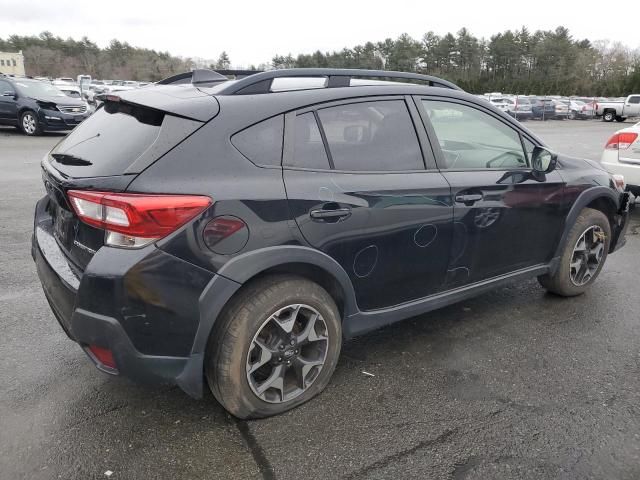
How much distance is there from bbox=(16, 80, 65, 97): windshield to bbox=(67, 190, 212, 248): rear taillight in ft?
50.3

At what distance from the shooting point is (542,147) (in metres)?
3.79

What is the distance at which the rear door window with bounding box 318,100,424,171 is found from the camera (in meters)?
2.80

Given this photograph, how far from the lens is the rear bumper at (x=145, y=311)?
220 centimetres

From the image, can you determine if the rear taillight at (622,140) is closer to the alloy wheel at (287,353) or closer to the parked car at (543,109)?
the alloy wheel at (287,353)

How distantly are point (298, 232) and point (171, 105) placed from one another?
2.84 feet

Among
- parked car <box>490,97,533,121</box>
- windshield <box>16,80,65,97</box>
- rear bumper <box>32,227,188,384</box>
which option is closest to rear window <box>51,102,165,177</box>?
rear bumper <box>32,227,188,384</box>

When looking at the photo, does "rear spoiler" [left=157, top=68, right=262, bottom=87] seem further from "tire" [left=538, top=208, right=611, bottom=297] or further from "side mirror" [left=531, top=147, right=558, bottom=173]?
"tire" [left=538, top=208, right=611, bottom=297]

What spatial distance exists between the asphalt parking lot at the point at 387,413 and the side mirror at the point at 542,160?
3.68 feet

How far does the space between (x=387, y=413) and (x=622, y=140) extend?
6.16 meters

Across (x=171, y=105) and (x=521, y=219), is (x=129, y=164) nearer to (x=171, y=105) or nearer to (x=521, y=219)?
(x=171, y=105)

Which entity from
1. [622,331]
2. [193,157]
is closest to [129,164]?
[193,157]

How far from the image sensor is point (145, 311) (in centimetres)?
224

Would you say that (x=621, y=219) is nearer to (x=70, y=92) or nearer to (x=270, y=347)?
(x=270, y=347)

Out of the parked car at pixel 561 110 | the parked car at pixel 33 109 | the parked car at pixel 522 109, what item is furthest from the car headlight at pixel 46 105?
the parked car at pixel 561 110
